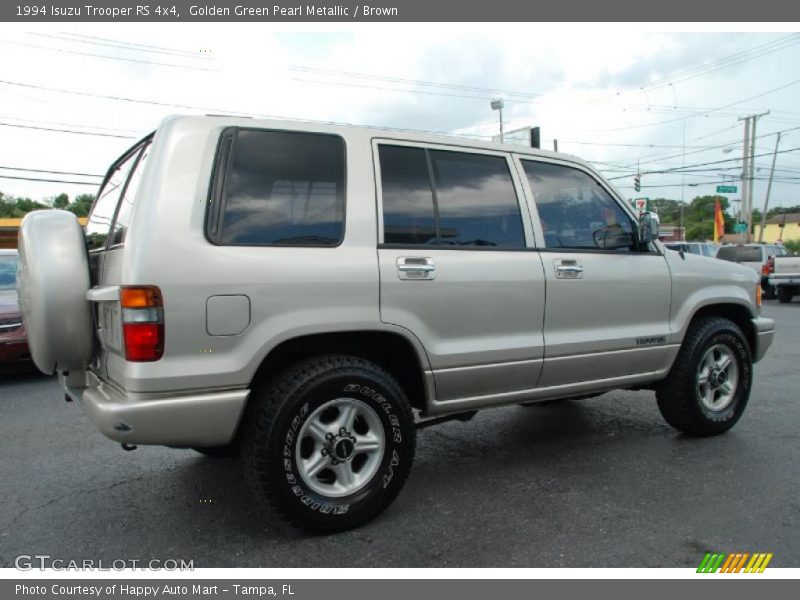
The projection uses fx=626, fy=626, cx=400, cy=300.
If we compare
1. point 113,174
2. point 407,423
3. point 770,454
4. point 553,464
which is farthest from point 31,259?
point 770,454

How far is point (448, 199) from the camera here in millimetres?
3525

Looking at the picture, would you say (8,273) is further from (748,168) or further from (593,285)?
(748,168)

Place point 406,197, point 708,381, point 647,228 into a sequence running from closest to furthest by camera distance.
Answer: point 406,197 < point 647,228 < point 708,381

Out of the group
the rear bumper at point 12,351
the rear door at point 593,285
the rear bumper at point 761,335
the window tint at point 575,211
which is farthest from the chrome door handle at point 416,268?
the rear bumper at point 12,351

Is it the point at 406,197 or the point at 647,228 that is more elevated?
the point at 406,197

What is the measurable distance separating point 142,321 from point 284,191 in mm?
908

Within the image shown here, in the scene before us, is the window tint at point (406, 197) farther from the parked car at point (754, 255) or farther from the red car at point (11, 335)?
the parked car at point (754, 255)

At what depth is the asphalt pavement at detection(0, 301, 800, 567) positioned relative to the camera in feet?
9.53

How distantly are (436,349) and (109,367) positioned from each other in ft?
5.31

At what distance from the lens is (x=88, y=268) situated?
3115 millimetres

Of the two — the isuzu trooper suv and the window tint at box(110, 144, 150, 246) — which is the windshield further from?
the window tint at box(110, 144, 150, 246)

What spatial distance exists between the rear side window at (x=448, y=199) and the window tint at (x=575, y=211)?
24 centimetres

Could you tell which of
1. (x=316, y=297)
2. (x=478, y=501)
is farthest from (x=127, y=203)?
(x=478, y=501)

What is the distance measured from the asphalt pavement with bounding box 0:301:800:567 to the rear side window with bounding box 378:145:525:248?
4.78 feet
